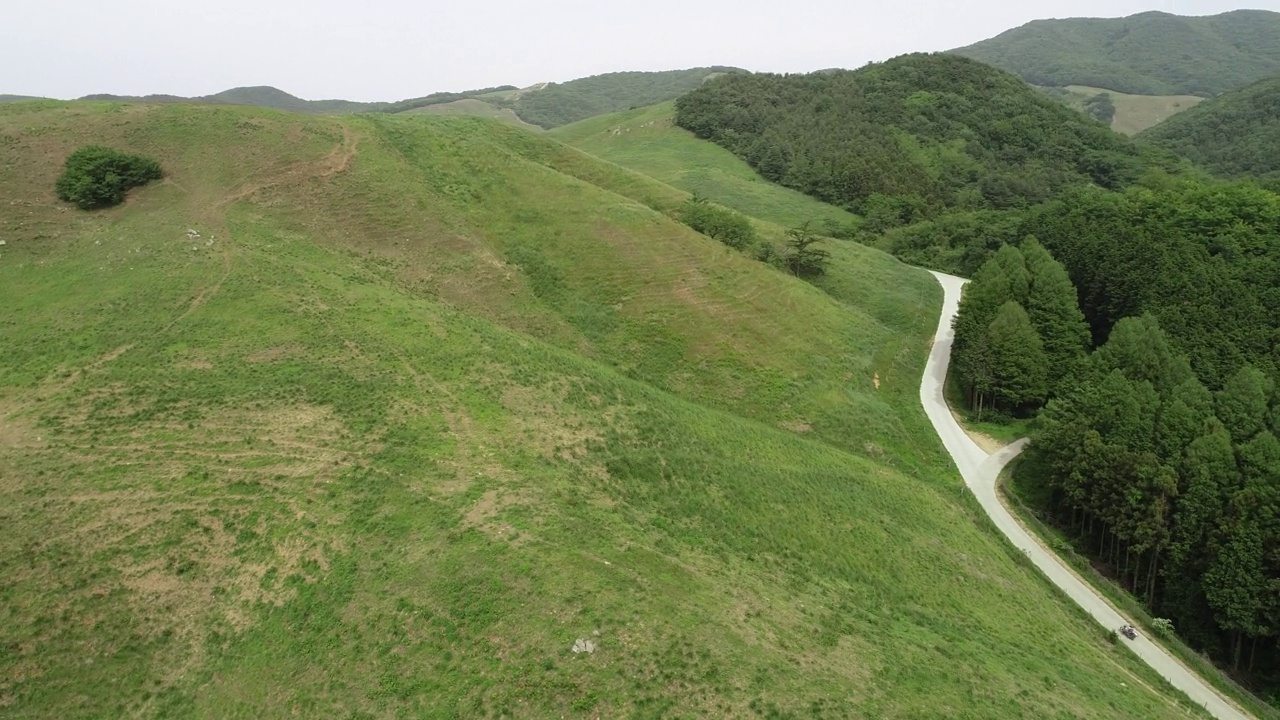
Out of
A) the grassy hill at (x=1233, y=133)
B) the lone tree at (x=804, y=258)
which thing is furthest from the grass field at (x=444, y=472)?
the grassy hill at (x=1233, y=133)

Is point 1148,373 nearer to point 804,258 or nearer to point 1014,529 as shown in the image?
point 1014,529

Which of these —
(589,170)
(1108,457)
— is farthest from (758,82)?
(1108,457)

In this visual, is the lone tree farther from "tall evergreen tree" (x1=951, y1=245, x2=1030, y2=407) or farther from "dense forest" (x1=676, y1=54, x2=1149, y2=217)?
"dense forest" (x1=676, y1=54, x2=1149, y2=217)

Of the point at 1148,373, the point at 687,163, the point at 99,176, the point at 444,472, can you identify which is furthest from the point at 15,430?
the point at 687,163

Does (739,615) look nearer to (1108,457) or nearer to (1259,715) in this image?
(1259,715)

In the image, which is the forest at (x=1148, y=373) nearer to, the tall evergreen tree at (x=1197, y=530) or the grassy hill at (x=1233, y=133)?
the tall evergreen tree at (x=1197, y=530)
